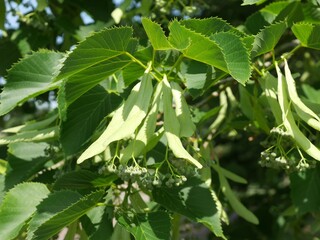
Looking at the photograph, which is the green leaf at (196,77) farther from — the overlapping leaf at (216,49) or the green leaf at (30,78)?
the green leaf at (30,78)

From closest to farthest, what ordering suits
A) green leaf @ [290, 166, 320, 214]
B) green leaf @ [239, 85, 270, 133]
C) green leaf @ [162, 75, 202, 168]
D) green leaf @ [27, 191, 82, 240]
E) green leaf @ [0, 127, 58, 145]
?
1. green leaf @ [162, 75, 202, 168]
2. green leaf @ [27, 191, 82, 240]
3. green leaf @ [0, 127, 58, 145]
4. green leaf @ [239, 85, 270, 133]
5. green leaf @ [290, 166, 320, 214]

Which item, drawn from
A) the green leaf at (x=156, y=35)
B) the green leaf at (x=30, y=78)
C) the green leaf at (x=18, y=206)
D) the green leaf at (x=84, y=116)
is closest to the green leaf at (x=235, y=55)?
the green leaf at (x=156, y=35)

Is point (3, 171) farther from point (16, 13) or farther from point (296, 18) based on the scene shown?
point (296, 18)

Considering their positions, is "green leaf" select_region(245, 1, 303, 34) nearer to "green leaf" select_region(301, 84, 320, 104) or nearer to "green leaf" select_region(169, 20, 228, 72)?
"green leaf" select_region(301, 84, 320, 104)

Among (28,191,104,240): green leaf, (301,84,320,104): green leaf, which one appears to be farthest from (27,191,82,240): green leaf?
(301,84,320,104): green leaf

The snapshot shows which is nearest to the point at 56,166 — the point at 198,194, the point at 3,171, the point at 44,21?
the point at 3,171

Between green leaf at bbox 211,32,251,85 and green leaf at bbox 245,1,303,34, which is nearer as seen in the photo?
green leaf at bbox 211,32,251,85

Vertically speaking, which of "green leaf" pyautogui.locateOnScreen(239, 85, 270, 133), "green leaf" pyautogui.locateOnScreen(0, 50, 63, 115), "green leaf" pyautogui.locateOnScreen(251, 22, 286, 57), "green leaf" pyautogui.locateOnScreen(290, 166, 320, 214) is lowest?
"green leaf" pyautogui.locateOnScreen(290, 166, 320, 214)
